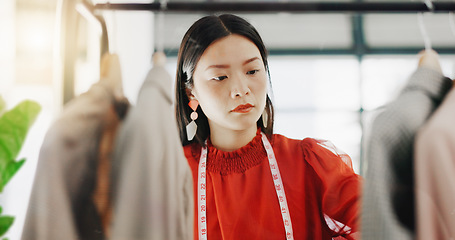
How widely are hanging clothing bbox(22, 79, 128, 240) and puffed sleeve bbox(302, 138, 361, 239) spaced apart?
560mm

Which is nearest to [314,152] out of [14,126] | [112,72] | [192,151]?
[192,151]

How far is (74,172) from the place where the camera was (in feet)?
1.77

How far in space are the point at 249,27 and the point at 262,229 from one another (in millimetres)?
541

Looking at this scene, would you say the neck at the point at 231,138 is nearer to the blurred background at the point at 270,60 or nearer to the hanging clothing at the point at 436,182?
the blurred background at the point at 270,60

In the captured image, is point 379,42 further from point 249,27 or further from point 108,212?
point 108,212

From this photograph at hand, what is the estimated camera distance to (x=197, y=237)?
0.92m

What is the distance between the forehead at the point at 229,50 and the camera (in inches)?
33.5

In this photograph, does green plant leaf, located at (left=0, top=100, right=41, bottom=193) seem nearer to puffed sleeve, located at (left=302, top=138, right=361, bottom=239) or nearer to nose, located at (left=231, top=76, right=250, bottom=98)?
nose, located at (left=231, top=76, right=250, bottom=98)

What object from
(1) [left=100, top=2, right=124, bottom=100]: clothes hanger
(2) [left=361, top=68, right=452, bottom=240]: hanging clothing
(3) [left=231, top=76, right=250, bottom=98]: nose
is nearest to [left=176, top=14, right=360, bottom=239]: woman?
(3) [left=231, top=76, right=250, bottom=98]: nose

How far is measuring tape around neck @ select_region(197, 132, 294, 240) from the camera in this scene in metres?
0.91

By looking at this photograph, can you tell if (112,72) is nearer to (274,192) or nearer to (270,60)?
(274,192)

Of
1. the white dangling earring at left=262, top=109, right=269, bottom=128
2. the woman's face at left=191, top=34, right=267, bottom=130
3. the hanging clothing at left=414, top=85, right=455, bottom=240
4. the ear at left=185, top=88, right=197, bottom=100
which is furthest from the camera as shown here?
the white dangling earring at left=262, top=109, right=269, bottom=128

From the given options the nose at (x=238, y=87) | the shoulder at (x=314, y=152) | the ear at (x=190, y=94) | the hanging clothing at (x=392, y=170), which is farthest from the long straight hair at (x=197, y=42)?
the hanging clothing at (x=392, y=170)

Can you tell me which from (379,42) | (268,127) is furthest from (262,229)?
(379,42)
